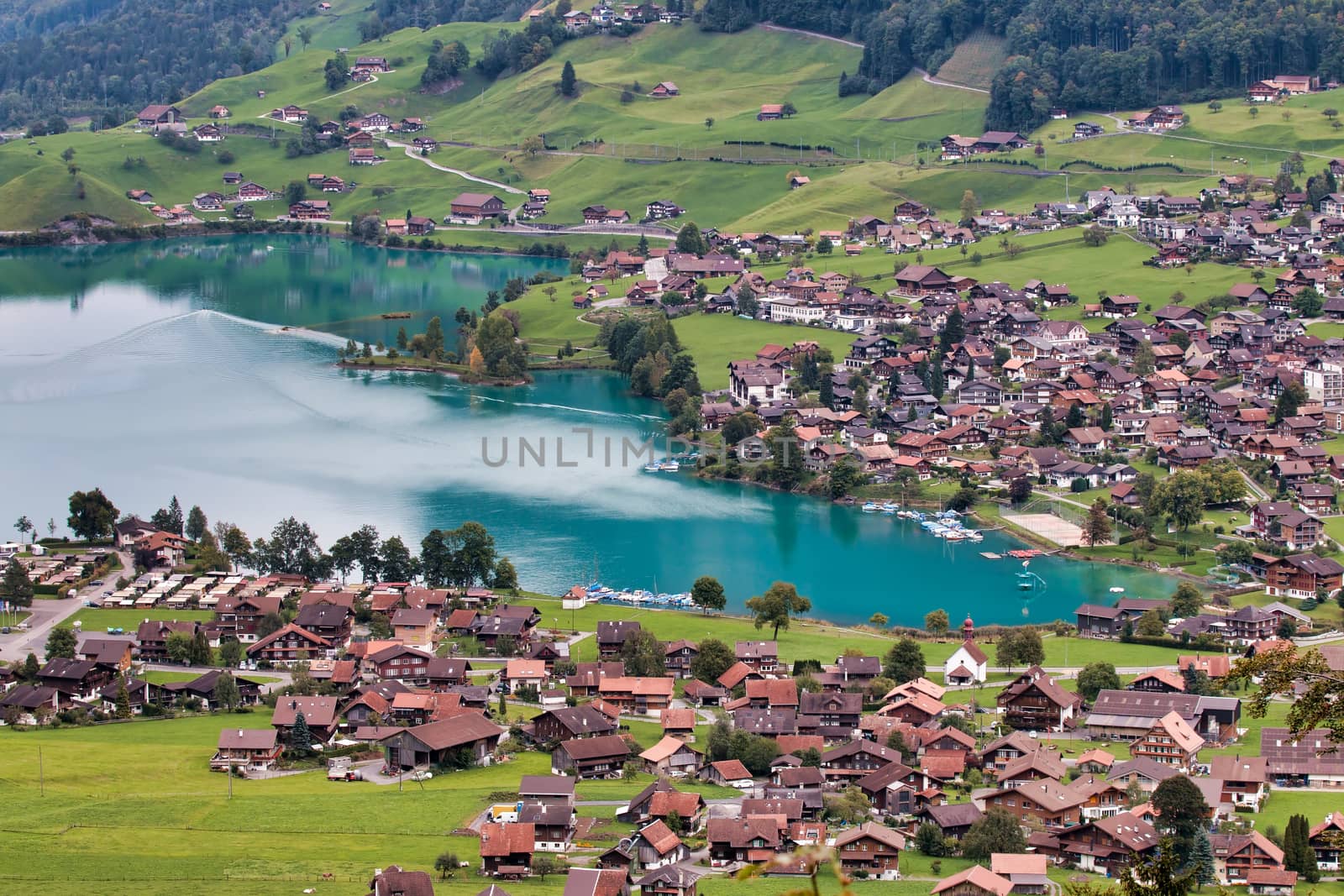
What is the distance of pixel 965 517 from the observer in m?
39.9

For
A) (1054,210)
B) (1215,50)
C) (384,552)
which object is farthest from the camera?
(1215,50)

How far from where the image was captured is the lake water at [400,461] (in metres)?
36.2

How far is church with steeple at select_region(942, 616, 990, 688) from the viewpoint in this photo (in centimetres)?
2905

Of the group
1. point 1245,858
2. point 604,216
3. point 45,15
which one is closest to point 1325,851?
point 1245,858

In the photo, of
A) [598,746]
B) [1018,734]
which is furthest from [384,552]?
[1018,734]

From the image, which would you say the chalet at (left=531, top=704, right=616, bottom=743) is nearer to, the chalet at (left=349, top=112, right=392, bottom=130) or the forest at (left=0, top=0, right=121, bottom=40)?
the chalet at (left=349, top=112, right=392, bottom=130)

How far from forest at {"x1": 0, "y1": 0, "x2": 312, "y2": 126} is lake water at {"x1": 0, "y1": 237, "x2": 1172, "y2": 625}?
4230 cm

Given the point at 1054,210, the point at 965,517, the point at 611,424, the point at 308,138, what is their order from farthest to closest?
the point at 308,138 → the point at 1054,210 → the point at 611,424 → the point at 965,517

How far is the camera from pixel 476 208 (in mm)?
77062

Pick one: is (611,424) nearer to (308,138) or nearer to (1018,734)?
(1018,734)

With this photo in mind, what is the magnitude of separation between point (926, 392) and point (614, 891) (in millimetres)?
29626

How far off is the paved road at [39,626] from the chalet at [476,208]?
43902 millimetres

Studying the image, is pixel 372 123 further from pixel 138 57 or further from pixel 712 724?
pixel 712 724

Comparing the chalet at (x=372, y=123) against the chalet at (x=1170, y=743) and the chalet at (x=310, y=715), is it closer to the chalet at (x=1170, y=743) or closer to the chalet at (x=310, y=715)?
the chalet at (x=310, y=715)
